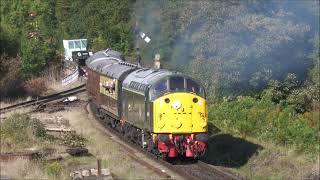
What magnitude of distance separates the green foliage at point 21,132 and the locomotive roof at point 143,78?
3.97 metres

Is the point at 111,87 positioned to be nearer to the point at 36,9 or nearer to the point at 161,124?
the point at 161,124

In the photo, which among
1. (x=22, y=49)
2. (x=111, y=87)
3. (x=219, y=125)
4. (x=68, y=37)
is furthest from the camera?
(x=68, y=37)

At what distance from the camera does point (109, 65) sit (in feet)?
90.9

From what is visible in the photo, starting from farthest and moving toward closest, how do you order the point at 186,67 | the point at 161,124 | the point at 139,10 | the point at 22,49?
1. the point at 22,49
2. the point at 139,10
3. the point at 186,67
4. the point at 161,124

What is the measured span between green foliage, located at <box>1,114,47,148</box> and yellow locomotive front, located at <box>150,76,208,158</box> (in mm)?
5765

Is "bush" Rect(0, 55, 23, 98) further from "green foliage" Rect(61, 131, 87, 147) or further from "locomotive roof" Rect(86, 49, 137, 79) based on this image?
"green foliage" Rect(61, 131, 87, 147)

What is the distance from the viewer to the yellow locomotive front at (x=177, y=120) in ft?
61.9

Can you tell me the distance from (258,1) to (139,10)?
7.51 meters

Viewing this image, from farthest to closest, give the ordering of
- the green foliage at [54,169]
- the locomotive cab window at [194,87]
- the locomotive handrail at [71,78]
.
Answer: the locomotive handrail at [71,78] → the locomotive cab window at [194,87] → the green foliage at [54,169]

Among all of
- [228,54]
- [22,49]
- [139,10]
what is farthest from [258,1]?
[22,49]

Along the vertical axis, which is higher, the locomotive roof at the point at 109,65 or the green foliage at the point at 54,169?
the locomotive roof at the point at 109,65

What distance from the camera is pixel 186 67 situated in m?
33.7

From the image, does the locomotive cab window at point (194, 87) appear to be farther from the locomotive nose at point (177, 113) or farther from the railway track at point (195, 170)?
the railway track at point (195, 170)

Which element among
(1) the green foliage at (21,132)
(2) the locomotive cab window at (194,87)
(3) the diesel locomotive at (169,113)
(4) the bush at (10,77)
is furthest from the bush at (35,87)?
(2) the locomotive cab window at (194,87)
